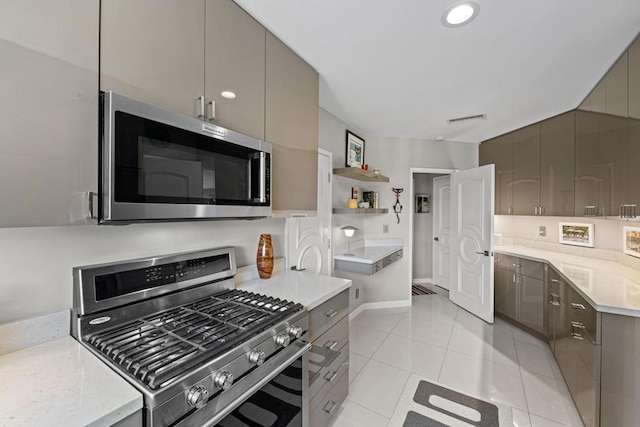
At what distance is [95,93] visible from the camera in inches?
34.8

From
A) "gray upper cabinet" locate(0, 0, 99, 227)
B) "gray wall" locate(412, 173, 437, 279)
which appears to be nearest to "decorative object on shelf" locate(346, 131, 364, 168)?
"gray wall" locate(412, 173, 437, 279)

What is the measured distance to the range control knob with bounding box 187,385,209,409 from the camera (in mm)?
805

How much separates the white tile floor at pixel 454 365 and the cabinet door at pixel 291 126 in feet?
4.86

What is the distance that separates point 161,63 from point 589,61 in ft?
8.97

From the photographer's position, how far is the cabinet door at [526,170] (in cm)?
319

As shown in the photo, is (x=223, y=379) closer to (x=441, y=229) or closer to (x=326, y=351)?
(x=326, y=351)

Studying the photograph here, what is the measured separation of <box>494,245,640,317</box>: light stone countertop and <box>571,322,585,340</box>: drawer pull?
0.23 m

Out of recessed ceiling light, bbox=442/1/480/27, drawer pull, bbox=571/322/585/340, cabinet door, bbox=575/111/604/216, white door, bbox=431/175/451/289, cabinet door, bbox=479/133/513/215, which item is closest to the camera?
recessed ceiling light, bbox=442/1/480/27

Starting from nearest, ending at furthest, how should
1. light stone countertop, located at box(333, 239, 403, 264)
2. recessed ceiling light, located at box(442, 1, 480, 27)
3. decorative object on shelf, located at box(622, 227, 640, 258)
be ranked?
recessed ceiling light, located at box(442, 1, 480, 27) → decorative object on shelf, located at box(622, 227, 640, 258) → light stone countertop, located at box(333, 239, 403, 264)

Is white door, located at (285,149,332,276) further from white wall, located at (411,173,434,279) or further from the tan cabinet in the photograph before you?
white wall, located at (411,173,434,279)

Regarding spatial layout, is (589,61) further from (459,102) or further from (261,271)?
(261,271)

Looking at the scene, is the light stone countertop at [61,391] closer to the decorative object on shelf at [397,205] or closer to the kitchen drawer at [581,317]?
the kitchen drawer at [581,317]

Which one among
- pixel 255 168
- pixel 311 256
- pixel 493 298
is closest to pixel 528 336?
pixel 493 298

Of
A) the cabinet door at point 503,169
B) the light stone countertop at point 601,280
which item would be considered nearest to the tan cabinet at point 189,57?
the light stone countertop at point 601,280
